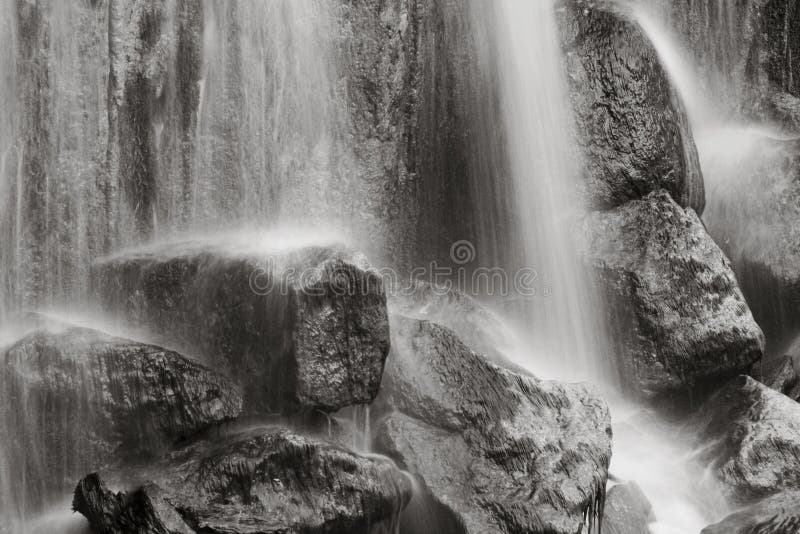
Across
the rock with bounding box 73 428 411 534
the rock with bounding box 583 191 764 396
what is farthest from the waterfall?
the rock with bounding box 73 428 411 534

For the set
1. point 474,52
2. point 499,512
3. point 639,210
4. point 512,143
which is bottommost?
point 499,512

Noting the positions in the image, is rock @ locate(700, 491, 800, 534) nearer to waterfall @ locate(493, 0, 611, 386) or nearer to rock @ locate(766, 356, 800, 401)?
rock @ locate(766, 356, 800, 401)

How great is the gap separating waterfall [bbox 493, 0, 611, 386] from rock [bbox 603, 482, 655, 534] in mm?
1815

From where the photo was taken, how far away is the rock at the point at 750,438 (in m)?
7.61

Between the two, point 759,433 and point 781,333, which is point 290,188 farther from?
point 781,333

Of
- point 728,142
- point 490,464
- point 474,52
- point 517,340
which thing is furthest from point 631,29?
point 490,464

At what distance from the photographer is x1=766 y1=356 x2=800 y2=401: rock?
360 inches

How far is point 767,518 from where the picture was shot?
22.6ft

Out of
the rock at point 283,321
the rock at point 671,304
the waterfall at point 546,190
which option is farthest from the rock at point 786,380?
the rock at point 283,321

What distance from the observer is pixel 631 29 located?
31.1 ft

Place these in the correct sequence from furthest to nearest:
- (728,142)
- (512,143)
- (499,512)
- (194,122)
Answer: (728,142) < (512,143) < (194,122) < (499,512)

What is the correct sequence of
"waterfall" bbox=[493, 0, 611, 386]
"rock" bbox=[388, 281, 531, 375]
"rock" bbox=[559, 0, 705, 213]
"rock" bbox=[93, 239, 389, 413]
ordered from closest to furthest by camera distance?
"rock" bbox=[93, 239, 389, 413] < "rock" bbox=[388, 281, 531, 375] < "waterfall" bbox=[493, 0, 611, 386] < "rock" bbox=[559, 0, 705, 213]

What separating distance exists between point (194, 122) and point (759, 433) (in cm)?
554

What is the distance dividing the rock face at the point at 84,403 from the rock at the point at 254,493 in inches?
14.2
